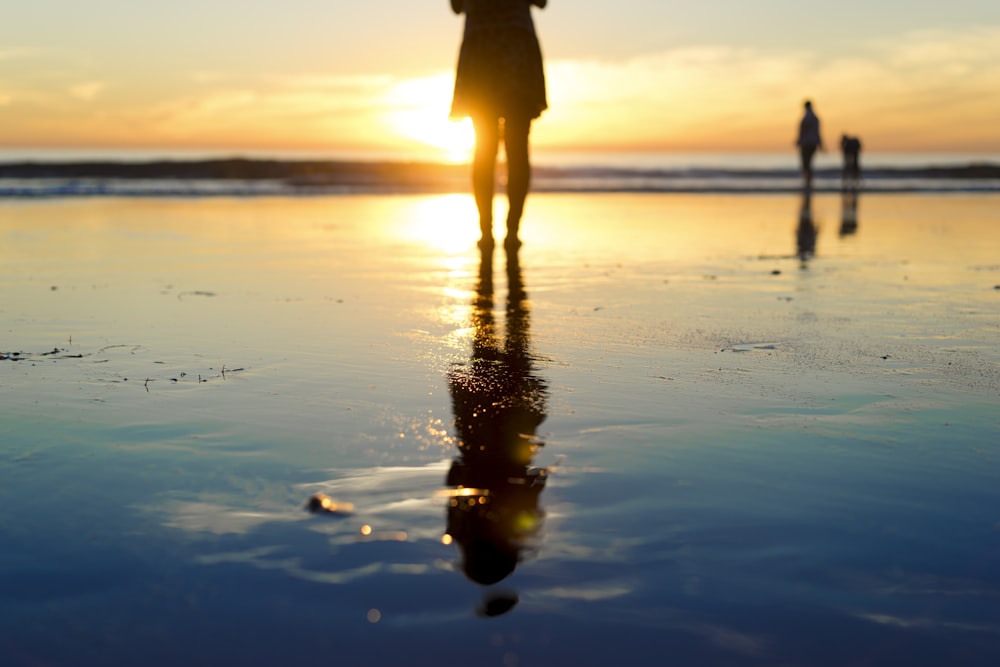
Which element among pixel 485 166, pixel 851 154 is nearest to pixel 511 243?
pixel 485 166

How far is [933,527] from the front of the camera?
185 centimetres

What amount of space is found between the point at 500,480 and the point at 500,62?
5.58 m

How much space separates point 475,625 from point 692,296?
4.13m

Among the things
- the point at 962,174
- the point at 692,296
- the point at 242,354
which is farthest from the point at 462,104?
the point at 962,174

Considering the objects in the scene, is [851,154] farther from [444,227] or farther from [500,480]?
[500,480]

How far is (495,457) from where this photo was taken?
230 centimetres

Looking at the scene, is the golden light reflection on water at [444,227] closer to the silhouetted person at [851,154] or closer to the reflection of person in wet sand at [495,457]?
the reflection of person in wet sand at [495,457]

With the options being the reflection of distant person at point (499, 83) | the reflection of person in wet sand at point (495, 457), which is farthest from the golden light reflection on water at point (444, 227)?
the reflection of person in wet sand at point (495, 457)

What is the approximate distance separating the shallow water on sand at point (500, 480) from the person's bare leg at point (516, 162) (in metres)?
2.56

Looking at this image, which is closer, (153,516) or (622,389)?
(153,516)

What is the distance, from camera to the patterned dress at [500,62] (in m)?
7.20

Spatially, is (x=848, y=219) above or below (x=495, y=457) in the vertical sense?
above

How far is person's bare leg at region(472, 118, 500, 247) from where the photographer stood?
758 cm

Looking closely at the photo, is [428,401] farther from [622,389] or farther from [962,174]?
[962,174]
